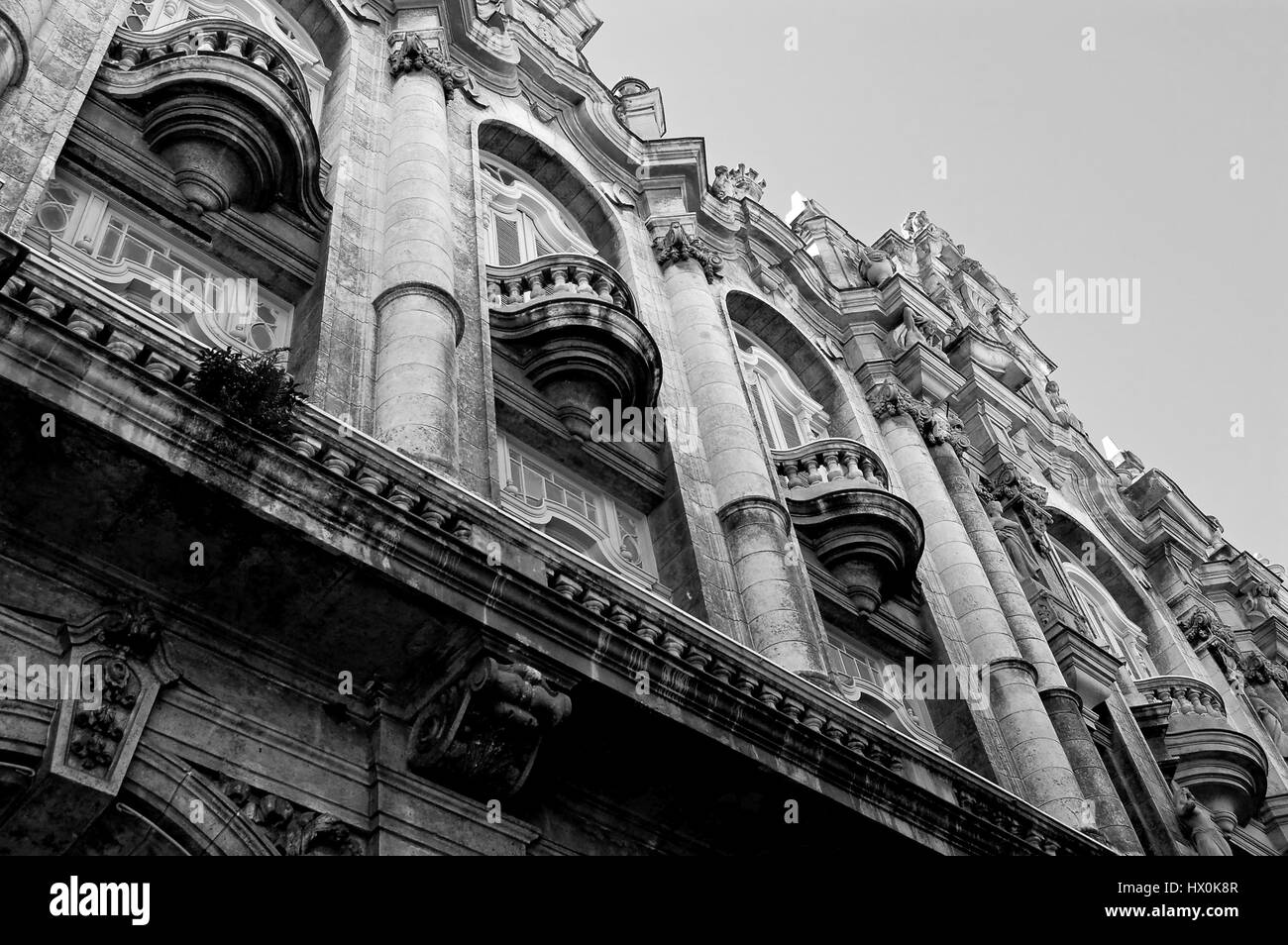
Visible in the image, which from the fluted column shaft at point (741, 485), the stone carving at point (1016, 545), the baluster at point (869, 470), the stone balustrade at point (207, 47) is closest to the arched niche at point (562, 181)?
the fluted column shaft at point (741, 485)

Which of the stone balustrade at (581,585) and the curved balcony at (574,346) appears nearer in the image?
the stone balustrade at (581,585)

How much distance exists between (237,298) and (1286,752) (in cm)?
2631

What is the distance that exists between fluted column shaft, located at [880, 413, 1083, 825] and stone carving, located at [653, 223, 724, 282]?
16.7 ft

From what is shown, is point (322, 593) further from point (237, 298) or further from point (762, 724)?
point (237, 298)

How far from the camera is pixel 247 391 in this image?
29.7ft

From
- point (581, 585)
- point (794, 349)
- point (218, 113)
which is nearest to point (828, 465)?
point (794, 349)

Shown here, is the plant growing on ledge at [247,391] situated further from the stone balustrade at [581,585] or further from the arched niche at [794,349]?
the arched niche at [794,349]

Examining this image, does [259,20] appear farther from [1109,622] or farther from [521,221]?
[1109,622]

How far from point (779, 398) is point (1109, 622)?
406 inches

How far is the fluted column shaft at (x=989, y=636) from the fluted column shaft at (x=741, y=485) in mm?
4118

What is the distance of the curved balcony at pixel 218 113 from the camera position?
48.0 feet

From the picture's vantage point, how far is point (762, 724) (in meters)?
10.7

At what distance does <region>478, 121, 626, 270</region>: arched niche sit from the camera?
2216 centimetres

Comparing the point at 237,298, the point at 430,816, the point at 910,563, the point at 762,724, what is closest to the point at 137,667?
the point at 430,816
